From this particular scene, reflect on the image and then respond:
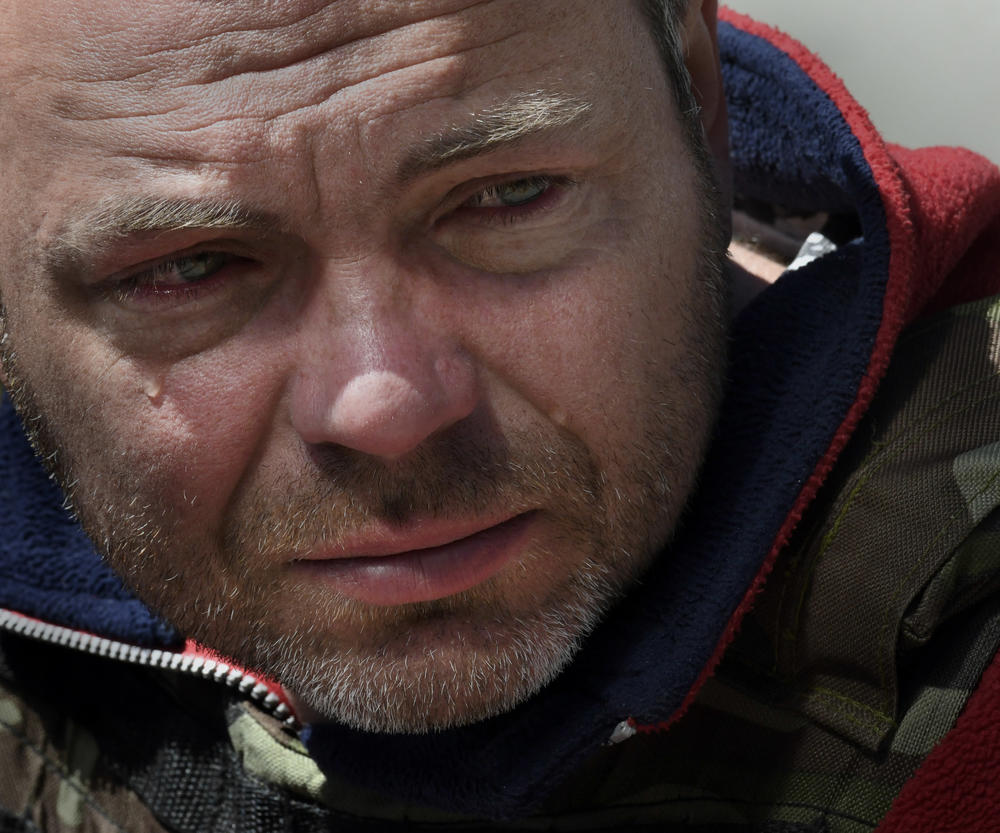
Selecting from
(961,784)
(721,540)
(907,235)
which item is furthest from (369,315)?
(961,784)

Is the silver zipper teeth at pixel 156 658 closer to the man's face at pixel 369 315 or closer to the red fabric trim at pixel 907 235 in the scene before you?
the man's face at pixel 369 315

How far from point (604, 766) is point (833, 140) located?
81 centimetres

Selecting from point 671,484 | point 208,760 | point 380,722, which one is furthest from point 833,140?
point 208,760

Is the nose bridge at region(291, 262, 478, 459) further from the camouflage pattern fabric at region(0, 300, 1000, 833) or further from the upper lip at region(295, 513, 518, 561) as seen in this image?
the camouflage pattern fabric at region(0, 300, 1000, 833)

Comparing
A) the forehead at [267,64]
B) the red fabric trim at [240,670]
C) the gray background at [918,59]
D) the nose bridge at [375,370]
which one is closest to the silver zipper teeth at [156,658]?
the red fabric trim at [240,670]

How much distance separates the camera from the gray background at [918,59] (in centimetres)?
208

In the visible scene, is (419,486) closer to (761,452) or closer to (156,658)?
(761,452)

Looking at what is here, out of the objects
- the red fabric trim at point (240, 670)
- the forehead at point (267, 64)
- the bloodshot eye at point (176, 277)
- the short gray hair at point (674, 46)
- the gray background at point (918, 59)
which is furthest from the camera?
the gray background at point (918, 59)

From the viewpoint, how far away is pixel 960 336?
1.36 meters

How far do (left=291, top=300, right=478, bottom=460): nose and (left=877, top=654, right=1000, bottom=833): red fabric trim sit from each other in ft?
1.93

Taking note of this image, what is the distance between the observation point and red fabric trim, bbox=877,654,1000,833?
1.19m

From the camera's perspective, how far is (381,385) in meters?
1.18

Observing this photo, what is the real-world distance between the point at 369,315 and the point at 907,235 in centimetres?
61

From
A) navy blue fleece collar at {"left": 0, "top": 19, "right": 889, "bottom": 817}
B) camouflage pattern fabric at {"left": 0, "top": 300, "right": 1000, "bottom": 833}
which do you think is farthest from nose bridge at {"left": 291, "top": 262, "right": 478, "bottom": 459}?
camouflage pattern fabric at {"left": 0, "top": 300, "right": 1000, "bottom": 833}
